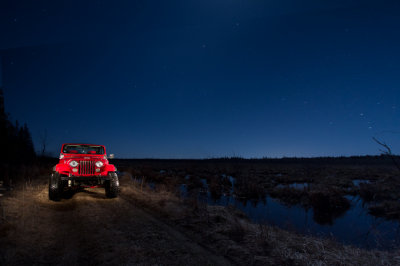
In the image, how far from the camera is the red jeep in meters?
9.62

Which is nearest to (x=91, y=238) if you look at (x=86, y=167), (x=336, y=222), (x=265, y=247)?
(x=265, y=247)

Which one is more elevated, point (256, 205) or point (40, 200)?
point (40, 200)

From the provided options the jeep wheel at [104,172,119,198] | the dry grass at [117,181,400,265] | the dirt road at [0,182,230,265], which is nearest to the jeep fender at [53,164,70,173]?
the dirt road at [0,182,230,265]

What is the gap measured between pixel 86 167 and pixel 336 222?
1360cm

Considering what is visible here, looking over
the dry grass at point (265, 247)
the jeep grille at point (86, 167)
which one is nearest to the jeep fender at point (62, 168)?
the jeep grille at point (86, 167)

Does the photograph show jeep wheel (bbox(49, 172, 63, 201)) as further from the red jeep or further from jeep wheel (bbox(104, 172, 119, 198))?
jeep wheel (bbox(104, 172, 119, 198))

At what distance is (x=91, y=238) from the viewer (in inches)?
222

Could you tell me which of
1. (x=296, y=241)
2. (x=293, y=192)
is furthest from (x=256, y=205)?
(x=296, y=241)

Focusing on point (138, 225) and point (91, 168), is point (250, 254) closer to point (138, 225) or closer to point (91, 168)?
point (138, 225)

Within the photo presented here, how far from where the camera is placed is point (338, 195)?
16750 millimetres

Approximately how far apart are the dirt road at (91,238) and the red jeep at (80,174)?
1.10 m

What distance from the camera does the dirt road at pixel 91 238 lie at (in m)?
4.56

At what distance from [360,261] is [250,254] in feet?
7.53

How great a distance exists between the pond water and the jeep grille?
5.58 m
